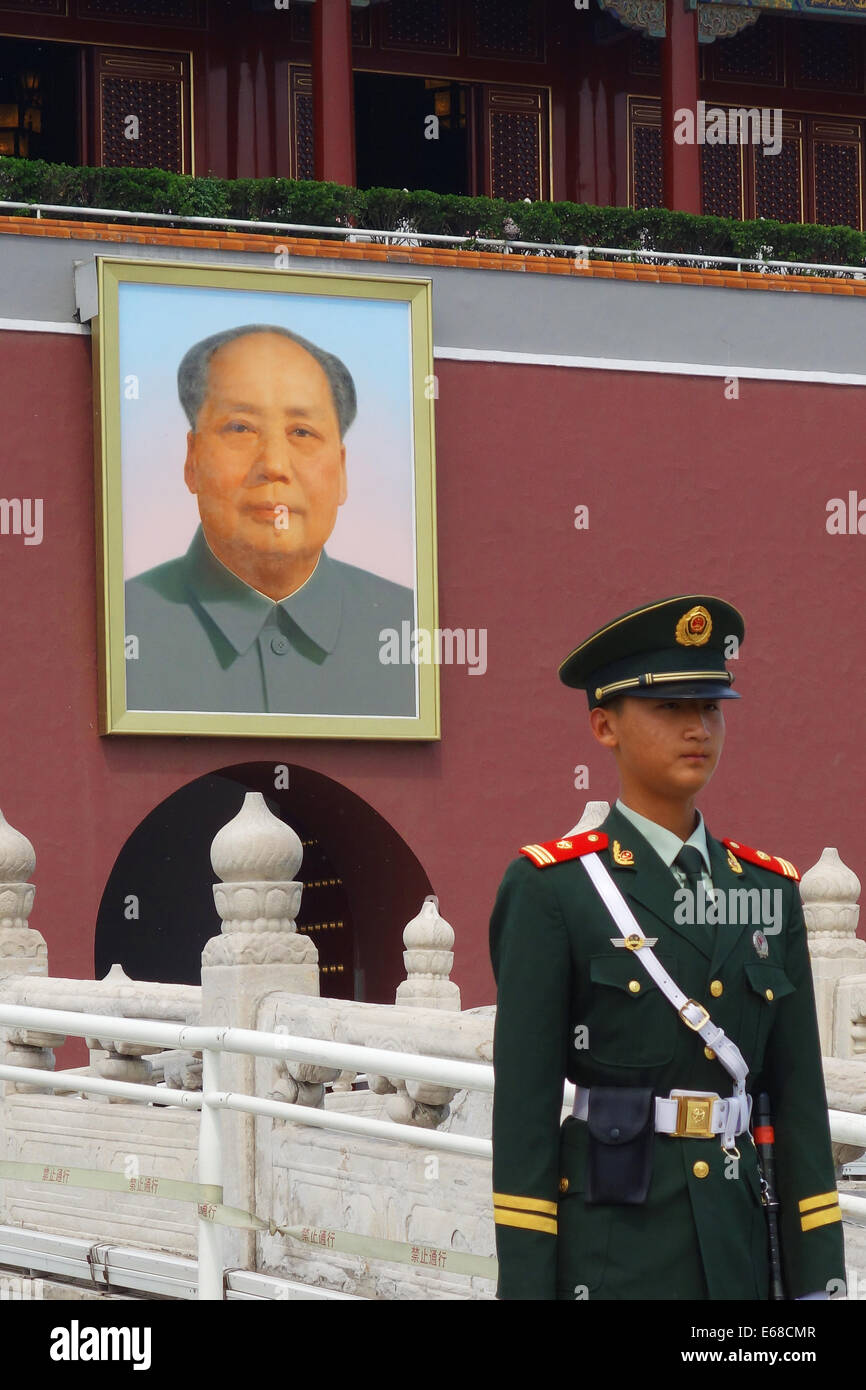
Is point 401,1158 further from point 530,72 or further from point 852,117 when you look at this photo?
point 852,117

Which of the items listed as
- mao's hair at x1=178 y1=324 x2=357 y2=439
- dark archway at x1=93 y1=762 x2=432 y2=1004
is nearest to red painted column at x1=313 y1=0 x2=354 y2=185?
mao's hair at x1=178 y1=324 x2=357 y2=439

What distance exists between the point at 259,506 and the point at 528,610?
72.2 inches

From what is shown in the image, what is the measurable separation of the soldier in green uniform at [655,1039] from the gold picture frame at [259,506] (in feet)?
32.2

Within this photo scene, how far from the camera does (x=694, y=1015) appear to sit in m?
3.00

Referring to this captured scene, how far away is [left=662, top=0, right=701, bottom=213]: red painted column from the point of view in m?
15.6

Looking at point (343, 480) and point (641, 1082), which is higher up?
point (343, 480)

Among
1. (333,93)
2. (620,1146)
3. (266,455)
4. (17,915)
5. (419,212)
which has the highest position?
(333,93)

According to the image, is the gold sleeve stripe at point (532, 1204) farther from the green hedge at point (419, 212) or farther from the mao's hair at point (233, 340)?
the green hedge at point (419, 212)

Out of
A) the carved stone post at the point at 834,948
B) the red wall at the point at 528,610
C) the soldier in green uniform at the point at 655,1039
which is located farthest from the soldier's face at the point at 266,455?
the soldier in green uniform at the point at 655,1039

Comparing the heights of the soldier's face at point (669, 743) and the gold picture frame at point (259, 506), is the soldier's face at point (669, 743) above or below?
below

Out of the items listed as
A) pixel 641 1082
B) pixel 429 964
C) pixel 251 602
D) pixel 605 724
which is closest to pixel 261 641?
pixel 251 602

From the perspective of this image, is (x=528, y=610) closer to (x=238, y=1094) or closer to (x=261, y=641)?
(x=261, y=641)

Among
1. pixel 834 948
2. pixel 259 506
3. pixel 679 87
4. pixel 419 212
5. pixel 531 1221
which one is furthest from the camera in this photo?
pixel 679 87

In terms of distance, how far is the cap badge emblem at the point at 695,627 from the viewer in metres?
3.17
